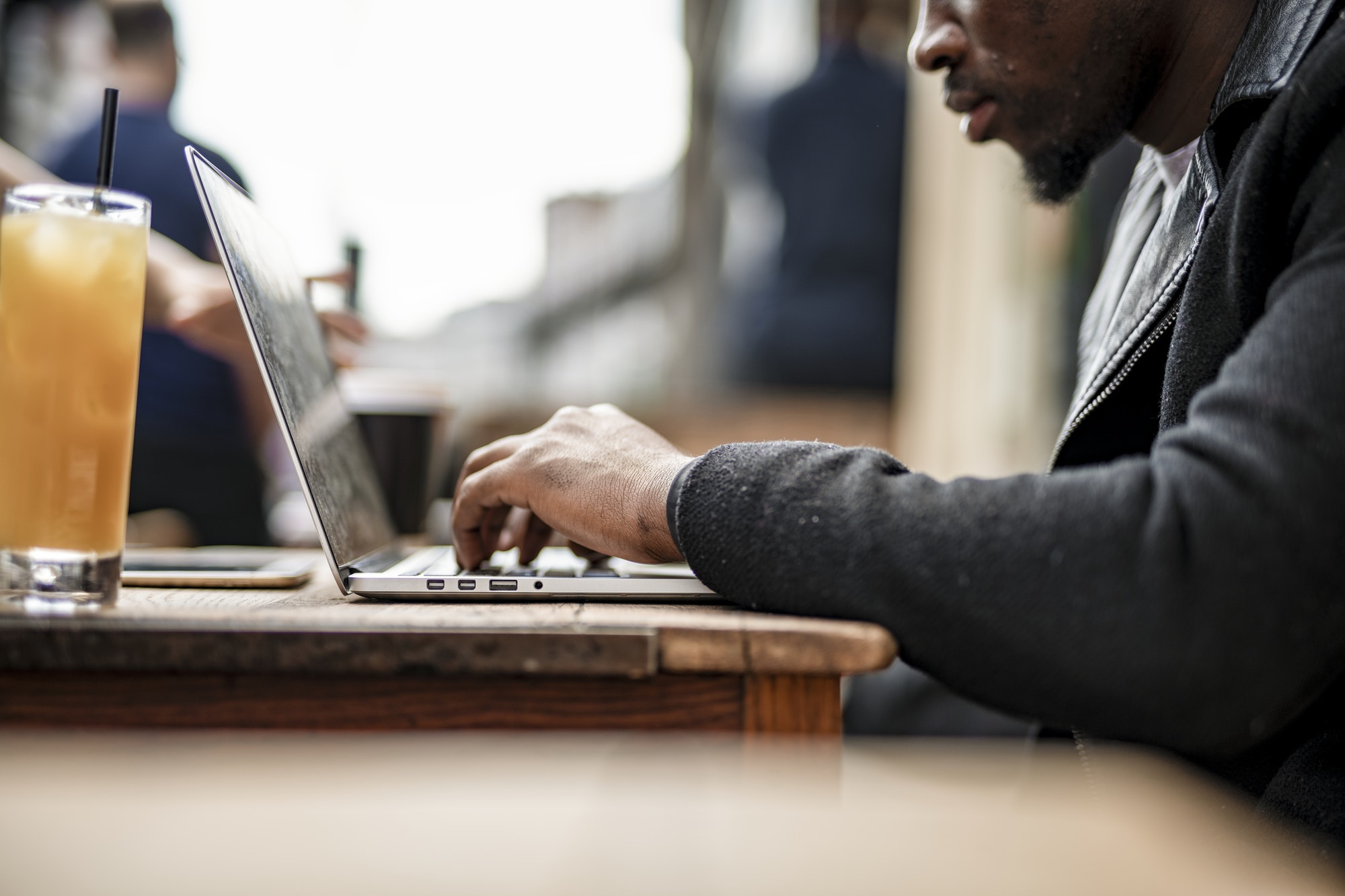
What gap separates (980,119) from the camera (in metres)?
1.07

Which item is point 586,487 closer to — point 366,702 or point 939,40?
point 366,702

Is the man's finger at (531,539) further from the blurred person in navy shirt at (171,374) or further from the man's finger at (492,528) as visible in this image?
the blurred person in navy shirt at (171,374)

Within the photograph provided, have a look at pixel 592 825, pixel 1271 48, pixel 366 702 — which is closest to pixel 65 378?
pixel 366 702

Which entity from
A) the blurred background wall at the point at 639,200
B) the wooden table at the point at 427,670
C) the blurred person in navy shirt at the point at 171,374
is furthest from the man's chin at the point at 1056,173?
the blurred person in navy shirt at the point at 171,374

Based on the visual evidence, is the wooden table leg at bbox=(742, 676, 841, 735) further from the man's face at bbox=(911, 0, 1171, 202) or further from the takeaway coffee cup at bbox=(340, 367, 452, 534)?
the takeaway coffee cup at bbox=(340, 367, 452, 534)

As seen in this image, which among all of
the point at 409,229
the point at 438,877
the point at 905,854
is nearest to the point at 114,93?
the point at 438,877

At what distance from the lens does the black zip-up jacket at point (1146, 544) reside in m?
0.50

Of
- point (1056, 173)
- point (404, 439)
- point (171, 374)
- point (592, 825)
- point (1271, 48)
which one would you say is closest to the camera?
point (1271, 48)

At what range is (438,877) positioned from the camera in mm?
1619

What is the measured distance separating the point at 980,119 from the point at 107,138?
87 centimetres

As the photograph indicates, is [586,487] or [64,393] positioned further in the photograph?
[586,487]

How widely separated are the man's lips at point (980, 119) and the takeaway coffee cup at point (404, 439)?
0.81 m

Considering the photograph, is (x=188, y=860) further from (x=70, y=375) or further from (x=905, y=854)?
(x=70, y=375)

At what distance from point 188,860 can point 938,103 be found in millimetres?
3271
